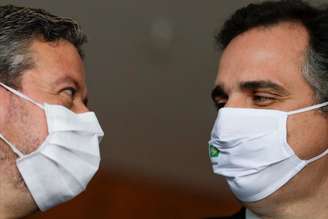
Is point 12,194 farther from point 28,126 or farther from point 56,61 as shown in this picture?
point 56,61

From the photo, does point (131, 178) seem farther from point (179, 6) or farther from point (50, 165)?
point (50, 165)

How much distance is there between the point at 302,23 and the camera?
2348mm

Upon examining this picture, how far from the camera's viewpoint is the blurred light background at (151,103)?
3.50m

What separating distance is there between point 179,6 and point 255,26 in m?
1.14

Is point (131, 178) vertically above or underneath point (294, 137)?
underneath

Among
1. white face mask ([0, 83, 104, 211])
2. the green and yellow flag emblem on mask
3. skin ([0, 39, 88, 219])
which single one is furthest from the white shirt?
skin ([0, 39, 88, 219])

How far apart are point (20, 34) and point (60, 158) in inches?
14.8

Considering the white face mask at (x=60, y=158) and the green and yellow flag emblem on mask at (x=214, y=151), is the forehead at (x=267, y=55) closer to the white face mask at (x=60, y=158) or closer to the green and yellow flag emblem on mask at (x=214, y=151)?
the green and yellow flag emblem on mask at (x=214, y=151)

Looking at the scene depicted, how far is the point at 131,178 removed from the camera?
4.50 metres

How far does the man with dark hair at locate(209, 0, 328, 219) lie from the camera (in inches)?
85.9

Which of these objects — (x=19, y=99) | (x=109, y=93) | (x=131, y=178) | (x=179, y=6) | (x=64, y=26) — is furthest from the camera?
(x=131, y=178)

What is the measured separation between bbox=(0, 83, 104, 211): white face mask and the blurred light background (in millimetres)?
1243

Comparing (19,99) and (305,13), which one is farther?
(305,13)

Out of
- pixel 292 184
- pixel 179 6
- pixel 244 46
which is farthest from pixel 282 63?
pixel 179 6
